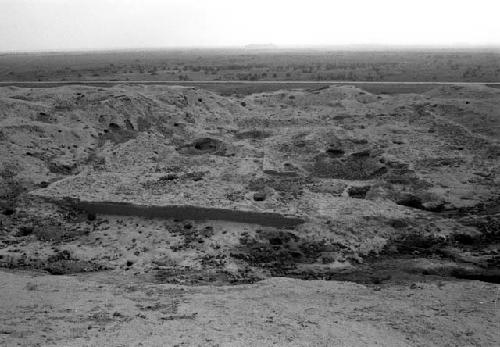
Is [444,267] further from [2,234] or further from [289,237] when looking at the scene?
[2,234]

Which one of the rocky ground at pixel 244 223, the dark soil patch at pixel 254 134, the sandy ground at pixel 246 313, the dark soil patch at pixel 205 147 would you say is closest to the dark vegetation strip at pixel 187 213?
the rocky ground at pixel 244 223

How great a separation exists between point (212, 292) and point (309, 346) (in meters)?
2.58

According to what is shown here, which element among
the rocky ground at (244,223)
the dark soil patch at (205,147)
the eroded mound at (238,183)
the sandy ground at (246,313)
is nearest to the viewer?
the sandy ground at (246,313)

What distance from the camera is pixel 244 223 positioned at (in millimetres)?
11773

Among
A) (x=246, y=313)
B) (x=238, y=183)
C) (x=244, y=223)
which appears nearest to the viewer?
(x=246, y=313)

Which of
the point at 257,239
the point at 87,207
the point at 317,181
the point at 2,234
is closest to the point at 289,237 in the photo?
the point at 257,239

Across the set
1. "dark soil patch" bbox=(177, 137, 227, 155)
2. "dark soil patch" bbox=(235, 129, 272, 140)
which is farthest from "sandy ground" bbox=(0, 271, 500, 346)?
"dark soil patch" bbox=(235, 129, 272, 140)

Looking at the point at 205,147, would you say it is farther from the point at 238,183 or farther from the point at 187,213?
the point at 187,213

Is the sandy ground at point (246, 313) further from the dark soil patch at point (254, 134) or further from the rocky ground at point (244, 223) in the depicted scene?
the dark soil patch at point (254, 134)

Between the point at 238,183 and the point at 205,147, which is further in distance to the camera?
the point at 205,147

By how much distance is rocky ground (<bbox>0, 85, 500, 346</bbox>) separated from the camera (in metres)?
7.43

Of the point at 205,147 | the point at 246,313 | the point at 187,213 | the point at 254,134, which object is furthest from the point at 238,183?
the point at 246,313

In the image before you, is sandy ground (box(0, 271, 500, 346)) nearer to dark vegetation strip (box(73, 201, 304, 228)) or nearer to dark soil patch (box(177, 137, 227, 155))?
dark vegetation strip (box(73, 201, 304, 228))

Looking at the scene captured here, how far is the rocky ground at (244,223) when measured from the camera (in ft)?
24.4
